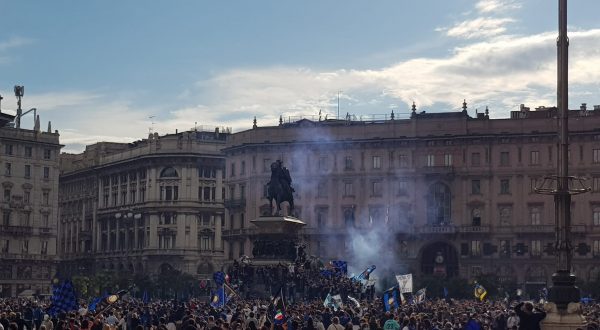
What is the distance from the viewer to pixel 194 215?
136 meters

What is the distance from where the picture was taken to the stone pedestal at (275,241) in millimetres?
58312

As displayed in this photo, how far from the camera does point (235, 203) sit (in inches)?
4808

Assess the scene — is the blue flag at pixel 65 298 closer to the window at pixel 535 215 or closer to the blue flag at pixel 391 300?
the blue flag at pixel 391 300

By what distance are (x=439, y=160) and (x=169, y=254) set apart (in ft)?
124

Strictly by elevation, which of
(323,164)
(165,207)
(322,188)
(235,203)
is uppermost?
(323,164)

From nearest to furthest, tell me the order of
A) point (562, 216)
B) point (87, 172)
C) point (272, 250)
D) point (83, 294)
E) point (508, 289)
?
point (562, 216) → point (272, 250) → point (508, 289) → point (83, 294) → point (87, 172)

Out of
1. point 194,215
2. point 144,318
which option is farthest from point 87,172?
point 144,318

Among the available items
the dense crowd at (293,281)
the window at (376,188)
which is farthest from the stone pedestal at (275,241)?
the window at (376,188)

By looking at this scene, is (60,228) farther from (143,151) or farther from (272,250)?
(272,250)

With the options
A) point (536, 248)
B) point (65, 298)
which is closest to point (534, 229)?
point (536, 248)

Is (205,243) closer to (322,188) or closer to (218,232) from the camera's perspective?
(218,232)

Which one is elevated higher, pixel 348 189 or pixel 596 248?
pixel 348 189

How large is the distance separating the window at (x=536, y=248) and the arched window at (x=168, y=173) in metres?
47.7

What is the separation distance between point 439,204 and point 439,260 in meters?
5.52
